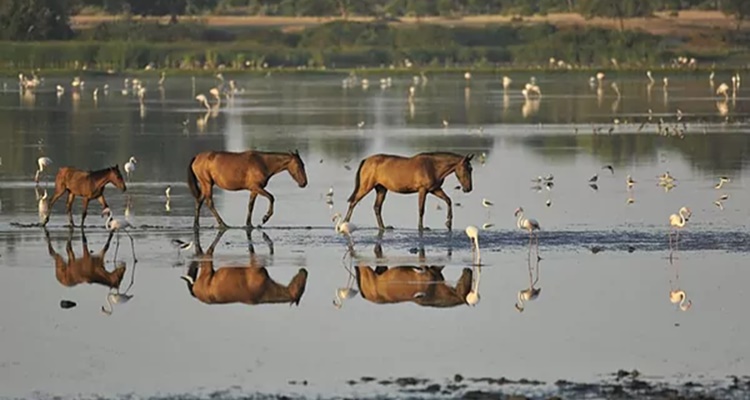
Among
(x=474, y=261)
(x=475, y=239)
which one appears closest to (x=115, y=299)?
(x=475, y=239)

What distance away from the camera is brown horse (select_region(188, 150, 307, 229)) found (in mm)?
23688

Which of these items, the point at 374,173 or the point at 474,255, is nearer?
the point at 474,255

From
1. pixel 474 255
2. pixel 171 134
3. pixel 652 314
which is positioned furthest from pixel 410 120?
pixel 652 314

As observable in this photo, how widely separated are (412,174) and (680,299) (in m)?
5.83

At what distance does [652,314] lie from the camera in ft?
55.9

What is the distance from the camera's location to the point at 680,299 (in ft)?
58.1

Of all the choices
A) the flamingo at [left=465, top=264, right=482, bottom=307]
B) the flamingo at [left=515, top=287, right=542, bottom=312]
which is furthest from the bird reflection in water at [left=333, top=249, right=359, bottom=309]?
the flamingo at [left=515, top=287, right=542, bottom=312]

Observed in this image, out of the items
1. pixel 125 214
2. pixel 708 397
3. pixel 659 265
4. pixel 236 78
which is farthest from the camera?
pixel 236 78

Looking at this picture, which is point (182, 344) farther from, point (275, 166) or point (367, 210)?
point (367, 210)

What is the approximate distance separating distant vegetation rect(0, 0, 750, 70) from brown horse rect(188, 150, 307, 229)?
65981mm

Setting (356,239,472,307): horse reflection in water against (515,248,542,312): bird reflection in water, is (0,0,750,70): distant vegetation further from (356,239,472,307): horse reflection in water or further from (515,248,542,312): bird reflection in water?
(356,239,472,307): horse reflection in water

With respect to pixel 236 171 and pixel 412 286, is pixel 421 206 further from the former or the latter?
pixel 412 286

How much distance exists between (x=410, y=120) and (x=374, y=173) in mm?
26084

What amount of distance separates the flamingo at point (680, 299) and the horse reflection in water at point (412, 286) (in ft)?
6.12
